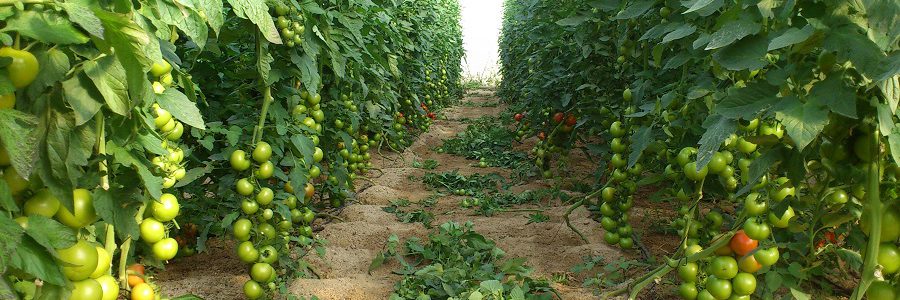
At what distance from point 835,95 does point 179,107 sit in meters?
1.33

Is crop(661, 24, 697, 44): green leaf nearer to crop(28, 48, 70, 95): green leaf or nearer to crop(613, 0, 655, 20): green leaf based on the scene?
crop(613, 0, 655, 20): green leaf

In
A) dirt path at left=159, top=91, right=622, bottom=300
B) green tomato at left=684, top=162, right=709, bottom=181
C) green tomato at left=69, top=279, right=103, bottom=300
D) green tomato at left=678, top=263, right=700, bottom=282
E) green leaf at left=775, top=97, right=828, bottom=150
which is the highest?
green leaf at left=775, top=97, right=828, bottom=150

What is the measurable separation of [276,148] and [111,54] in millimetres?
1515

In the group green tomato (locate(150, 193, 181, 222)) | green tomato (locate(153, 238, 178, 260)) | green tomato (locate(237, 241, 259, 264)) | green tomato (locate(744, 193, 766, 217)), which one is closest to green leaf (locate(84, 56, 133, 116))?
green tomato (locate(150, 193, 181, 222))

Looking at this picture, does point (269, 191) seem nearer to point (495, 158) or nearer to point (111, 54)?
point (111, 54)

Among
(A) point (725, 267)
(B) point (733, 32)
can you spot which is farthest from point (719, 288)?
(B) point (733, 32)

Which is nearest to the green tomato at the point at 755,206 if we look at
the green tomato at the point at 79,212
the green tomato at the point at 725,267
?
the green tomato at the point at 725,267

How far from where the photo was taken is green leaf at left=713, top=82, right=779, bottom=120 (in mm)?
1236

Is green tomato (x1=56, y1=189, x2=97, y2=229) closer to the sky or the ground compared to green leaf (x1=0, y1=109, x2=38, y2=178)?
closer to the ground

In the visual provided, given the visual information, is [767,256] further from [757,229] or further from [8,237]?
[8,237]

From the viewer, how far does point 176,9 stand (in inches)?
48.0

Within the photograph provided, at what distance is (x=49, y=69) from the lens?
0.92 metres

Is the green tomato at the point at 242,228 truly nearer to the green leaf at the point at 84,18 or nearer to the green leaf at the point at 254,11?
the green leaf at the point at 254,11

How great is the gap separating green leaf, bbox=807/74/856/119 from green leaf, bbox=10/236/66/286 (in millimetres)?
Answer: 1285
